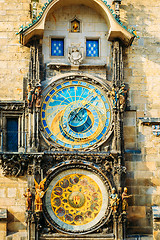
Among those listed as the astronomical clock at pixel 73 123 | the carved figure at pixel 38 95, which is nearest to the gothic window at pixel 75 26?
the astronomical clock at pixel 73 123

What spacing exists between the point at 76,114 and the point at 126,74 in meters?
1.55

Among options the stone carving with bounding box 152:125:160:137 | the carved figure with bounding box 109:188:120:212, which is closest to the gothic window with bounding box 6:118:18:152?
the carved figure with bounding box 109:188:120:212

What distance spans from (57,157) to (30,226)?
160 cm

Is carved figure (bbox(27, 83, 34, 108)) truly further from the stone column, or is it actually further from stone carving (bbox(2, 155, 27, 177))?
the stone column

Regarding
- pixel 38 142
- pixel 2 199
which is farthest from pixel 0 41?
pixel 2 199

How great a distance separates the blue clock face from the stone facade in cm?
31

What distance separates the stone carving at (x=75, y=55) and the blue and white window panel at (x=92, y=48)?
8.4 inches

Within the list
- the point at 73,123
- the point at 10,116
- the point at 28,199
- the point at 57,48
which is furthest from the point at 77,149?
the point at 57,48

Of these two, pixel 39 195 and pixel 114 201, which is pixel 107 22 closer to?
pixel 114 201

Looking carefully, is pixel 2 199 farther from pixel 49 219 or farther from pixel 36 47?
pixel 36 47

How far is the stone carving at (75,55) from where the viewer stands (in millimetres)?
16656

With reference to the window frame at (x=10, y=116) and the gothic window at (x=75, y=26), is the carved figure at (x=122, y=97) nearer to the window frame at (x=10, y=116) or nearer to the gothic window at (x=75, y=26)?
the gothic window at (x=75, y=26)

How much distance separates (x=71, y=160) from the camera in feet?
52.4

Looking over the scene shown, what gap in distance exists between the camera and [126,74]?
664 inches
